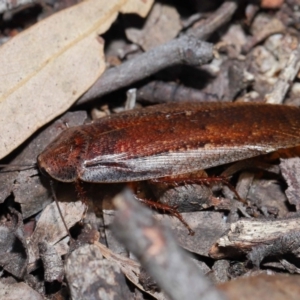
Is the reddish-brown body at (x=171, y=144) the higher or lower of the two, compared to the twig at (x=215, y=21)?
lower

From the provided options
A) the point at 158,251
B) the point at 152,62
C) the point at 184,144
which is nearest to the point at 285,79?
the point at 152,62

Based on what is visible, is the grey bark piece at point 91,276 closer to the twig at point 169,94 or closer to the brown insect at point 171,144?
the brown insect at point 171,144

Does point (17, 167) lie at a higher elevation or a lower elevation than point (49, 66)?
lower

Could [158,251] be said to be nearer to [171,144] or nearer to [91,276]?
[91,276]

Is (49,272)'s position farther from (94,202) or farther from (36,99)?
(36,99)

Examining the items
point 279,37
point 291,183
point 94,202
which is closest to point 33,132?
point 94,202

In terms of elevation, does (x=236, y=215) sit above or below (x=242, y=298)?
below

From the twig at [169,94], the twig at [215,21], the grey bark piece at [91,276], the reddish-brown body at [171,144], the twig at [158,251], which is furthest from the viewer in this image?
the twig at [215,21]

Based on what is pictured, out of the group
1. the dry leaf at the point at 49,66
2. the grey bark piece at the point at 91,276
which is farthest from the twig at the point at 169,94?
the grey bark piece at the point at 91,276
